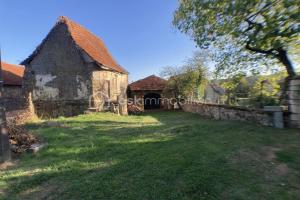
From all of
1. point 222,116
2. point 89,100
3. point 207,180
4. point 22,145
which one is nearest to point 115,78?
point 89,100

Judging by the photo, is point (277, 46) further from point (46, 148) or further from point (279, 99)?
point (46, 148)

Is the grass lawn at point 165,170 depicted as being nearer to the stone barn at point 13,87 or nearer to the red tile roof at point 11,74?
the stone barn at point 13,87

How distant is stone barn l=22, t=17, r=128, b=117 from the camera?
17047 mm

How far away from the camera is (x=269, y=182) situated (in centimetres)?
393

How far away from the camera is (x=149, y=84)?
92.7 ft

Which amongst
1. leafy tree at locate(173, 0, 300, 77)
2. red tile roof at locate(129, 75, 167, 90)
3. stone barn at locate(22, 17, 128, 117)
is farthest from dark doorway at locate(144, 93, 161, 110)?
leafy tree at locate(173, 0, 300, 77)

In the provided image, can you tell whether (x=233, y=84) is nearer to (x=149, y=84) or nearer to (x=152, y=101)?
(x=149, y=84)

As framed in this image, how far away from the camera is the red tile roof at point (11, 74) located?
24.9 m

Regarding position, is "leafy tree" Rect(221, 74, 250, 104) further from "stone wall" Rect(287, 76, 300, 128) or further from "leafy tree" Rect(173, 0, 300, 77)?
"stone wall" Rect(287, 76, 300, 128)

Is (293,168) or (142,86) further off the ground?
(142,86)

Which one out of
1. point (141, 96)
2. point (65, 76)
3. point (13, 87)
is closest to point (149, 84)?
point (141, 96)

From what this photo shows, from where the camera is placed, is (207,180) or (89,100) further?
(89,100)

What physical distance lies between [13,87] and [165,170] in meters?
26.1

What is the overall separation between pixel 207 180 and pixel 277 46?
20.6 feet
